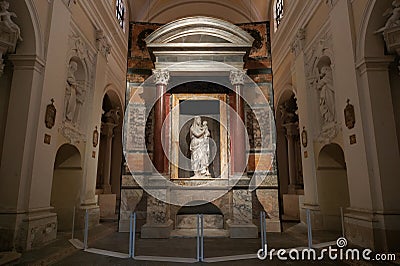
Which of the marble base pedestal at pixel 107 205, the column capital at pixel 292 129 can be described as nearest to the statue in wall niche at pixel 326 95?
the column capital at pixel 292 129

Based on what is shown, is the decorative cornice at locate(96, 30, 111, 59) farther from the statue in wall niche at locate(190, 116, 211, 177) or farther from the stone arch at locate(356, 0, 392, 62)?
the stone arch at locate(356, 0, 392, 62)

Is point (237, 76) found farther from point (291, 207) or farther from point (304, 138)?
point (291, 207)

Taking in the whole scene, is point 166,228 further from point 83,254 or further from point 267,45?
point 267,45

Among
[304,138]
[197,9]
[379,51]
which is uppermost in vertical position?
[197,9]

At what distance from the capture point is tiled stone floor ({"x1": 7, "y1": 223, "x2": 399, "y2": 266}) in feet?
14.0

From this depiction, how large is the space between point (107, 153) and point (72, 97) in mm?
5236

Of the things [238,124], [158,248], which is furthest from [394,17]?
[158,248]

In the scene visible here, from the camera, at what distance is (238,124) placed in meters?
A: 8.10

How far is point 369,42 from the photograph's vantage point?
228 inches

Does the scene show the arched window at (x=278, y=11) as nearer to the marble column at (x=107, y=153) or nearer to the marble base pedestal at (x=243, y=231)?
the marble column at (x=107, y=153)

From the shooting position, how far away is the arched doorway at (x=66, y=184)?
7680mm

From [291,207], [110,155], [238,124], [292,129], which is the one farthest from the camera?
[110,155]

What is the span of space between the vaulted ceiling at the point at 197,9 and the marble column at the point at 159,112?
6.98m

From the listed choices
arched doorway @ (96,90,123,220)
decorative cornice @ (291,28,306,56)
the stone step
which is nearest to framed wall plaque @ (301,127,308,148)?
decorative cornice @ (291,28,306,56)
